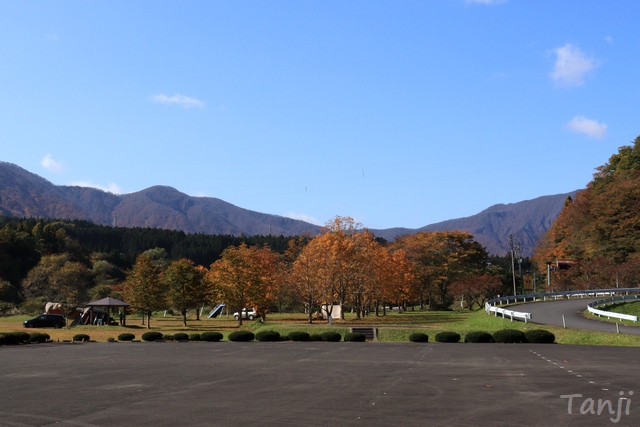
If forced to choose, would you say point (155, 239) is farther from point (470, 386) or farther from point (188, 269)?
point (470, 386)

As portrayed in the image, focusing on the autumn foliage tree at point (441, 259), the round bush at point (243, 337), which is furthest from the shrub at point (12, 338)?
the autumn foliage tree at point (441, 259)

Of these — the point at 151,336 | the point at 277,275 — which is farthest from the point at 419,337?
the point at 277,275

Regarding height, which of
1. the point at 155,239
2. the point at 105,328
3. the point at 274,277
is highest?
the point at 155,239

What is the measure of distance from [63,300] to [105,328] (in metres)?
31.5

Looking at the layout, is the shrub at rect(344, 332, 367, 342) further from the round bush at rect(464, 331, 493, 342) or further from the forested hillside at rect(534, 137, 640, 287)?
the forested hillside at rect(534, 137, 640, 287)

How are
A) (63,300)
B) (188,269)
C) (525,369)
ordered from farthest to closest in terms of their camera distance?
(63,300) < (188,269) < (525,369)

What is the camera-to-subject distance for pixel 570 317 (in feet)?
151

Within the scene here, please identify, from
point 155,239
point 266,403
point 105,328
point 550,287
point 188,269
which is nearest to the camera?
point 266,403

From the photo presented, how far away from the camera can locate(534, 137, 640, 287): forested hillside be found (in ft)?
230

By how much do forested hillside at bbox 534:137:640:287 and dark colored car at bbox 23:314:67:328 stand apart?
60485 millimetres

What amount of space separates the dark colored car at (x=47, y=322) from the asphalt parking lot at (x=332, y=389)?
118 feet

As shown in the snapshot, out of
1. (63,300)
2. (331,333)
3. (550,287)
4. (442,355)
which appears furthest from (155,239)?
(442,355)

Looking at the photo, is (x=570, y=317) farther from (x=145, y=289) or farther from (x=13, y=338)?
(x=145, y=289)

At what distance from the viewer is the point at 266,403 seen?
14453mm
